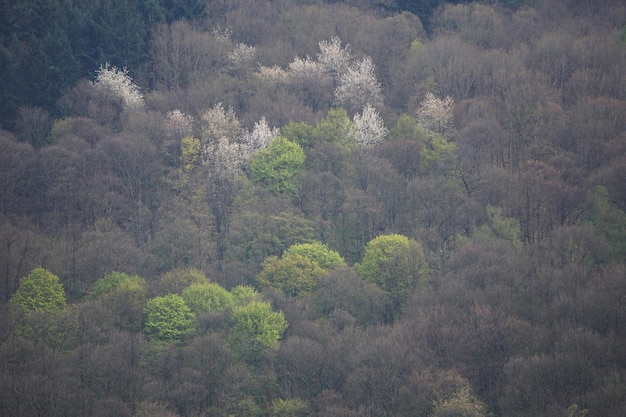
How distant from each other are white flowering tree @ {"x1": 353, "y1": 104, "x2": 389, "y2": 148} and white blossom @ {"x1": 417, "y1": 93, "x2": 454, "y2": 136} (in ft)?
10.2

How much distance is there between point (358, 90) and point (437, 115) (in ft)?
31.4

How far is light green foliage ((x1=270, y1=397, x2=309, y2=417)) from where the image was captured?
196ft

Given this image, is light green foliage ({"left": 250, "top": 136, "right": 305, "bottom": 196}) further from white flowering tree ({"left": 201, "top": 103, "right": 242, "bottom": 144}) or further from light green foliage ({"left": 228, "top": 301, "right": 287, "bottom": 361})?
light green foliage ({"left": 228, "top": 301, "right": 287, "bottom": 361})

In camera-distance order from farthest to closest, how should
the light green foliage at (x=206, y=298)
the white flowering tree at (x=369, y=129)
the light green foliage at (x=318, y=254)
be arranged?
1. the white flowering tree at (x=369, y=129)
2. the light green foliage at (x=318, y=254)
3. the light green foliage at (x=206, y=298)

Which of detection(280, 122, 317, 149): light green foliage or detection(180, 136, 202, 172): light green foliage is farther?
detection(280, 122, 317, 149): light green foliage

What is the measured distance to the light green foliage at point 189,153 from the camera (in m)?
81.6

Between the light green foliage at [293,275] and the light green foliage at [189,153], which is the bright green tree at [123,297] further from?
the light green foliage at [189,153]

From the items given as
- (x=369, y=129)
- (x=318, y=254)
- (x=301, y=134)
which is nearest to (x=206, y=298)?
(x=318, y=254)

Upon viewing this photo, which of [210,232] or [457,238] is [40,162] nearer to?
[210,232]

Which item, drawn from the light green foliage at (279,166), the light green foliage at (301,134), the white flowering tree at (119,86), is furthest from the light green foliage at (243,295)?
the white flowering tree at (119,86)

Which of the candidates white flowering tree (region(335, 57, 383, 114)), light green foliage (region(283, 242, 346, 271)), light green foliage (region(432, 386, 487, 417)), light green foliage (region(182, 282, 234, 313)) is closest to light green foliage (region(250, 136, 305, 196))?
light green foliage (region(283, 242, 346, 271))

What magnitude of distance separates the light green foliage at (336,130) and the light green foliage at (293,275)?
49.7 ft

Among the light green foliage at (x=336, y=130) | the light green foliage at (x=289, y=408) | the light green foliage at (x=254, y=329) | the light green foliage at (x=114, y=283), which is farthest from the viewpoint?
the light green foliage at (x=336, y=130)

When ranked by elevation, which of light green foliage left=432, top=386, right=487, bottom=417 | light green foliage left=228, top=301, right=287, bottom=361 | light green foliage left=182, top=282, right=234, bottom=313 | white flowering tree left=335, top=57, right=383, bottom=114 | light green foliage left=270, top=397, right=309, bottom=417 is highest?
white flowering tree left=335, top=57, right=383, bottom=114
